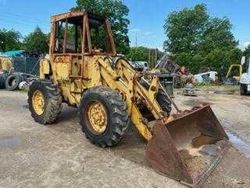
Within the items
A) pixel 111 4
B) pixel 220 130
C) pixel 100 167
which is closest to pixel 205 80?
pixel 111 4

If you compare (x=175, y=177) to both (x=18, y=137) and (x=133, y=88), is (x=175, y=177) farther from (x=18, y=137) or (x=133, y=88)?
(x=18, y=137)

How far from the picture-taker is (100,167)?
19.4 ft

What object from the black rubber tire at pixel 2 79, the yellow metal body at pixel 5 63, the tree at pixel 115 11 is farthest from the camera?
the tree at pixel 115 11

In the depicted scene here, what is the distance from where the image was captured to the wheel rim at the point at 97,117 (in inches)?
266

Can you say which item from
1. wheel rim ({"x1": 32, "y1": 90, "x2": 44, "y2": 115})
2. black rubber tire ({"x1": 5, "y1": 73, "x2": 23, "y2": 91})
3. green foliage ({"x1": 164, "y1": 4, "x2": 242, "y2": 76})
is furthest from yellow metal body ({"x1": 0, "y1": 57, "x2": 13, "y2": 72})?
green foliage ({"x1": 164, "y1": 4, "x2": 242, "y2": 76})

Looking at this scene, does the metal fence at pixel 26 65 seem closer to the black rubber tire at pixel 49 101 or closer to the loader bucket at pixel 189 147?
the black rubber tire at pixel 49 101

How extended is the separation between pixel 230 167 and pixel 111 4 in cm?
3651

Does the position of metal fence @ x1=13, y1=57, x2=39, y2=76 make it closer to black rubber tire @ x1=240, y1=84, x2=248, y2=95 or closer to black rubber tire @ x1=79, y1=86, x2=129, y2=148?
black rubber tire @ x1=240, y1=84, x2=248, y2=95

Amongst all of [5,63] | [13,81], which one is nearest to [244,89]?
[13,81]

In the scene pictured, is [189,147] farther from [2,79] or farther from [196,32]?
[196,32]

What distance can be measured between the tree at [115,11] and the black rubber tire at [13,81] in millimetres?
20714

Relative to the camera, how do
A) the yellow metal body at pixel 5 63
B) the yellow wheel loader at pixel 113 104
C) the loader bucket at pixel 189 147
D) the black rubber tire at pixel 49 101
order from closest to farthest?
the loader bucket at pixel 189 147 → the yellow wheel loader at pixel 113 104 → the black rubber tire at pixel 49 101 → the yellow metal body at pixel 5 63

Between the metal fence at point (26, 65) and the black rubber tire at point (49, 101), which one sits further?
the metal fence at point (26, 65)

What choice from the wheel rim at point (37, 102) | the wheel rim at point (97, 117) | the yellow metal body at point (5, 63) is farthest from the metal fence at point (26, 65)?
the wheel rim at point (97, 117)
